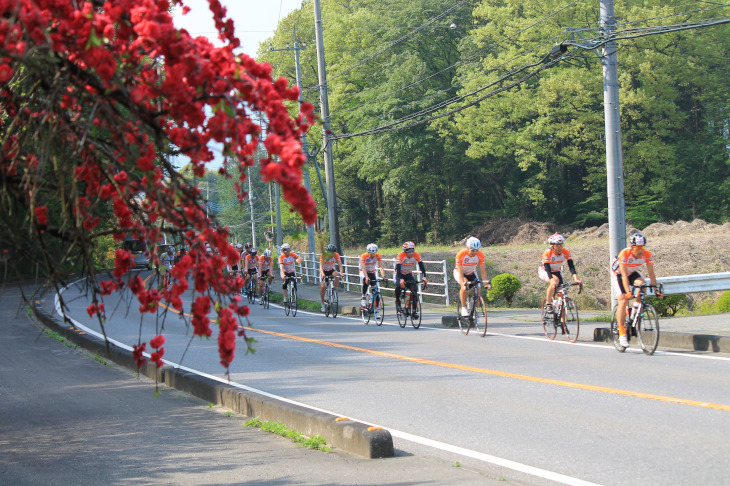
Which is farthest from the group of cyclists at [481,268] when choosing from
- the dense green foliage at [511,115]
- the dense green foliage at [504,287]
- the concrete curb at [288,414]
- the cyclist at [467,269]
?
the dense green foliage at [511,115]

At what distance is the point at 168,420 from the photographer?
882cm

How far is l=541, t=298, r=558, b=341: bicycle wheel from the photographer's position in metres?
14.8

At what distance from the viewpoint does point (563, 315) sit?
1455cm

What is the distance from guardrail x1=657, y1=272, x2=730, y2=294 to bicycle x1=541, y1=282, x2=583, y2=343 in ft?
8.58

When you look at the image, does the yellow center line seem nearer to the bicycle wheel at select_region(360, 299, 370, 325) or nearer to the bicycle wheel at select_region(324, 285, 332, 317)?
the bicycle wheel at select_region(360, 299, 370, 325)

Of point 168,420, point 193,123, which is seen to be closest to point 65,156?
point 193,123

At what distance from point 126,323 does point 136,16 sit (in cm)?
2127

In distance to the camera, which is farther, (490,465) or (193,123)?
(490,465)

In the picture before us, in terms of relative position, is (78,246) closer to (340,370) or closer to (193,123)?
(193,123)

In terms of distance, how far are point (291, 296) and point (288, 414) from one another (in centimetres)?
1644

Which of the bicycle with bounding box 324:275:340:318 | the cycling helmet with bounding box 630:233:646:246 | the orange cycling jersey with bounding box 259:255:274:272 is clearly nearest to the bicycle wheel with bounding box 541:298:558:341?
the cycling helmet with bounding box 630:233:646:246

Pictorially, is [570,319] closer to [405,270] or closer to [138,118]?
[405,270]

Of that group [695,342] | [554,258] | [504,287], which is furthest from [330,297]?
[695,342]

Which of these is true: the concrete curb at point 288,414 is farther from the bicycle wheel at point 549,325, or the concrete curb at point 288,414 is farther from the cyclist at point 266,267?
the cyclist at point 266,267
